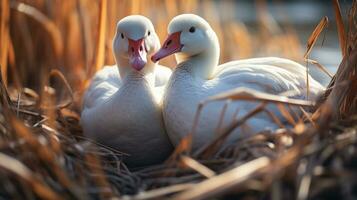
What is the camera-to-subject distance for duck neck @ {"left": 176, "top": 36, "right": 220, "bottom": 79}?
322 centimetres

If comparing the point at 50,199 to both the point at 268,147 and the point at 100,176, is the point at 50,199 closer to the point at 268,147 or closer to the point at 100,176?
the point at 100,176

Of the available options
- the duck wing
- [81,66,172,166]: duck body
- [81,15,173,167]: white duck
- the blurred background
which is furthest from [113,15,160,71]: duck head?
the blurred background

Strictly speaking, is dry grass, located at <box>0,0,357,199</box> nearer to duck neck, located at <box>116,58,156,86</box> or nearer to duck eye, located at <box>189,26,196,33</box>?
duck neck, located at <box>116,58,156,86</box>

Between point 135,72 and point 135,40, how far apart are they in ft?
0.67

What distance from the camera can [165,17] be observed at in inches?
213

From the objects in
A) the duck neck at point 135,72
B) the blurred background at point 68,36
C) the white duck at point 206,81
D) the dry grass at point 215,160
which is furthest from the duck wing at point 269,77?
the blurred background at point 68,36

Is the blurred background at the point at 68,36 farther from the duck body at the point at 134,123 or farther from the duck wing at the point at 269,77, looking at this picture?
the duck wing at the point at 269,77

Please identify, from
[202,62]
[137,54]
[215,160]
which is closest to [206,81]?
[202,62]

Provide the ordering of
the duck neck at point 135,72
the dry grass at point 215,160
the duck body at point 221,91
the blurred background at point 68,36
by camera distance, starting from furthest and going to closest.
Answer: the blurred background at point 68,36 → the duck neck at point 135,72 → the duck body at point 221,91 → the dry grass at point 215,160

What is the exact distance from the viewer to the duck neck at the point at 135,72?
3.30m

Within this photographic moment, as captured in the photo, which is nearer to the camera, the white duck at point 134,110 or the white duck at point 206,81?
the white duck at point 206,81

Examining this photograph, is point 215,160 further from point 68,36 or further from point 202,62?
point 68,36

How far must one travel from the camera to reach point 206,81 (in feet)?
10.4

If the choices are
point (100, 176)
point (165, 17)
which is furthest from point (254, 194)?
point (165, 17)
